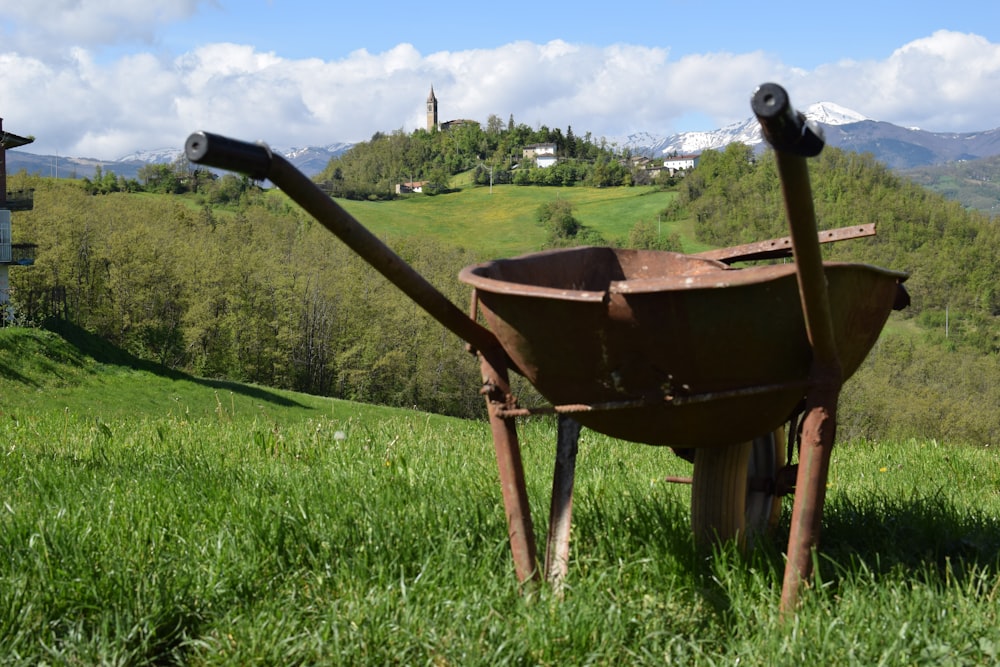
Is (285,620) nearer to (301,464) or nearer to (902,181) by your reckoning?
(301,464)

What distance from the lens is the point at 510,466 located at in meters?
2.77

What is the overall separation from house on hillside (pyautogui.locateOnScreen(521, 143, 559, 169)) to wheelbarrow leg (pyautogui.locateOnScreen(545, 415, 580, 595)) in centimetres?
18836

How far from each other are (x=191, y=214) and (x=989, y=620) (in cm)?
9217

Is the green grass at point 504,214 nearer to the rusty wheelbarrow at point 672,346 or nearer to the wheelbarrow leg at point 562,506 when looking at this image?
the wheelbarrow leg at point 562,506

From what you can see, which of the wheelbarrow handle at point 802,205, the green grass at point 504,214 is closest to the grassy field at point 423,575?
the wheelbarrow handle at point 802,205

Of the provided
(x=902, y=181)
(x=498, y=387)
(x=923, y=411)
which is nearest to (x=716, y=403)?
(x=498, y=387)

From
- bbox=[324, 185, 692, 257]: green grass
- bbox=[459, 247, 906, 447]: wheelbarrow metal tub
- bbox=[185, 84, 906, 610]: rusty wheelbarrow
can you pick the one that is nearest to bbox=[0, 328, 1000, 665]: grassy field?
bbox=[185, 84, 906, 610]: rusty wheelbarrow

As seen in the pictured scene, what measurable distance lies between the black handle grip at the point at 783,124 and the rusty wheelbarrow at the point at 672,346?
69 mm

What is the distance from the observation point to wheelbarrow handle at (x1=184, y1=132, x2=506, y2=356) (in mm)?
2129

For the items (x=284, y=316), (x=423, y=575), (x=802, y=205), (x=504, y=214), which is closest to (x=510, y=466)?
(x=423, y=575)

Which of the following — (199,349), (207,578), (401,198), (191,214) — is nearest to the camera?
(207,578)

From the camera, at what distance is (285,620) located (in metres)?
2.44

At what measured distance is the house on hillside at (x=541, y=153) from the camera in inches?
7500

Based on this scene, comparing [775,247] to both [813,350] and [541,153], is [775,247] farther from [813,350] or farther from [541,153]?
[541,153]
